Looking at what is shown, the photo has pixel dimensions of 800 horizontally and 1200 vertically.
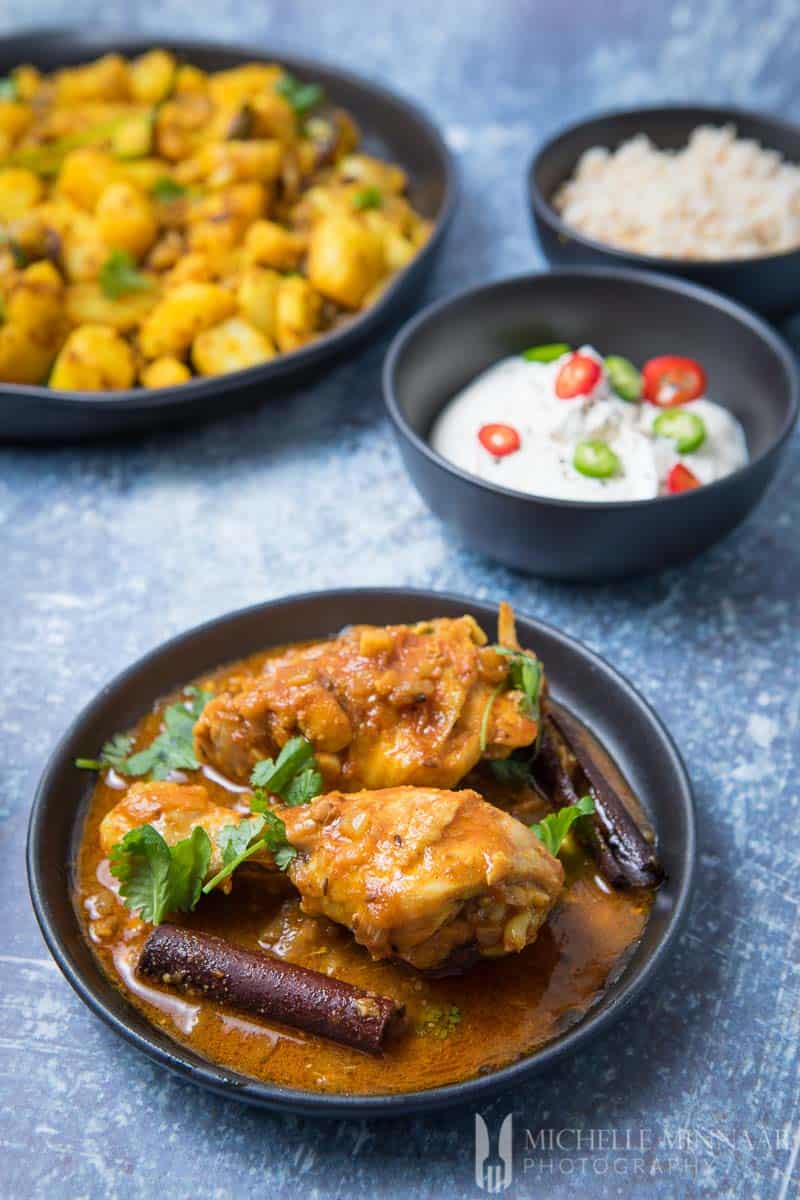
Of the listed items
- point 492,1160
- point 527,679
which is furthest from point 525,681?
point 492,1160

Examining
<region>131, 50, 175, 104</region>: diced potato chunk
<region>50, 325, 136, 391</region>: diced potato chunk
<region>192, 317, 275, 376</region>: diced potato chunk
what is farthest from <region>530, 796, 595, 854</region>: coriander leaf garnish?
<region>131, 50, 175, 104</region>: diced potato chunk

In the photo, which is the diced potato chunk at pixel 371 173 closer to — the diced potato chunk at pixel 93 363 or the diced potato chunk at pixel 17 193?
the diced potato chunk at pixel 17 193

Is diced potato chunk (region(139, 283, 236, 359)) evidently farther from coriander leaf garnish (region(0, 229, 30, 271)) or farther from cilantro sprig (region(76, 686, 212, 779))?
cilantro sprig (region(76, 686, 212, 779))

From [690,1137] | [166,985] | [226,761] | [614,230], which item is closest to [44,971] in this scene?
[166,985]

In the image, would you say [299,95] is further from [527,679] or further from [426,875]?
[426,875]

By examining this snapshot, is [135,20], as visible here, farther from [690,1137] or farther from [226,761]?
[690,1137]

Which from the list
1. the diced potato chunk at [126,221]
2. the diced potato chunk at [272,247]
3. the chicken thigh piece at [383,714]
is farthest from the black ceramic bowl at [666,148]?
the chicken thigh piece at [383,714]
